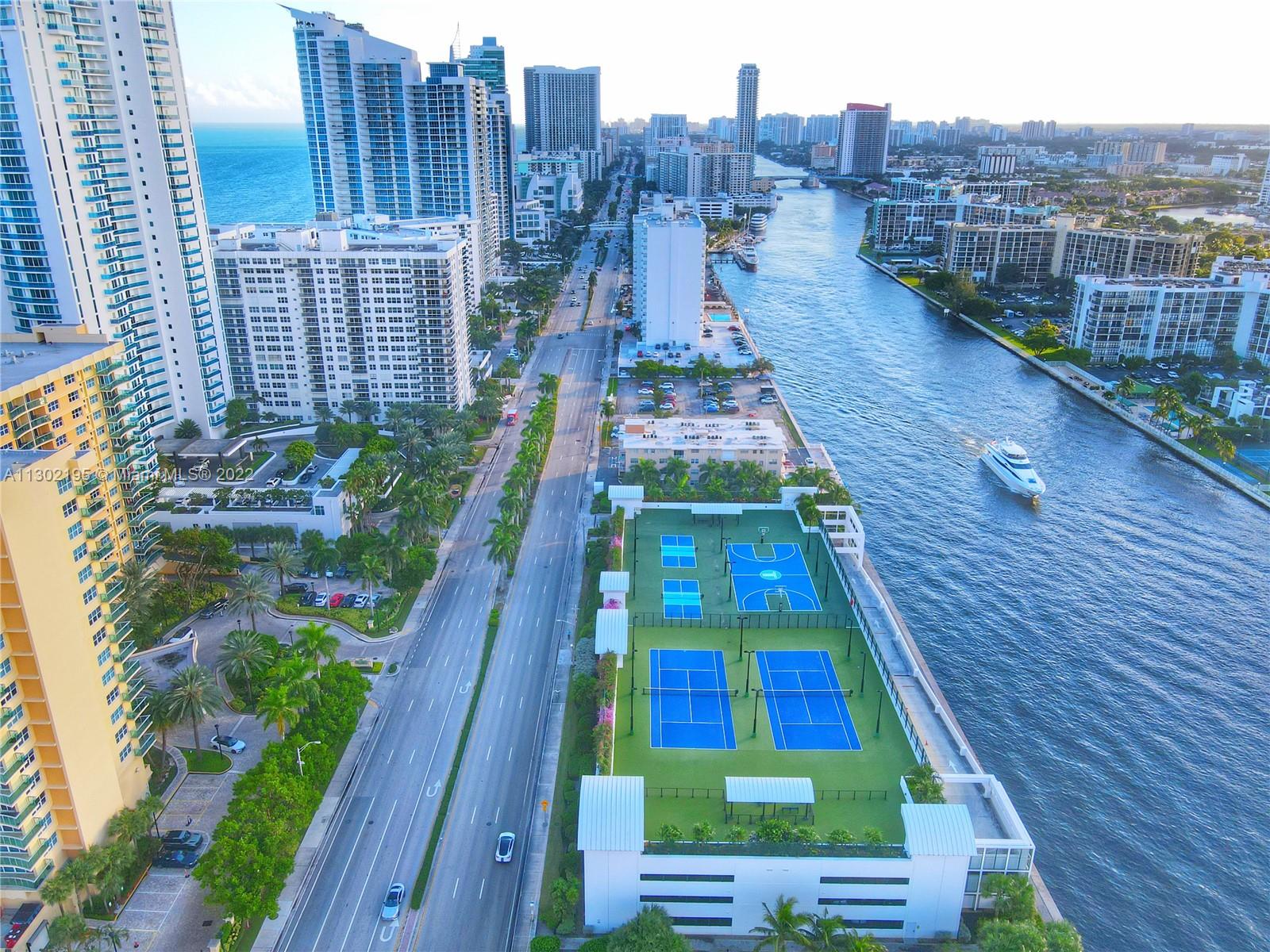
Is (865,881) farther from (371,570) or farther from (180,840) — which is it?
(371,570)

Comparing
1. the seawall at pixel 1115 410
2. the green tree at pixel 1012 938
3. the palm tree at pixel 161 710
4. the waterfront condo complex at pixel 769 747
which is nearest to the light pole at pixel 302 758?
the palm tree at pixel 161 710

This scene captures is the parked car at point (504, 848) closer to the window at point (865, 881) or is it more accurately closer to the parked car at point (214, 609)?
the window at point (865, 881)

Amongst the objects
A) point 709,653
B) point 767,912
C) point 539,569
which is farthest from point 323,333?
point 767,912

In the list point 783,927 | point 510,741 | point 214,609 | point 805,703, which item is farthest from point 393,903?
point 214,609

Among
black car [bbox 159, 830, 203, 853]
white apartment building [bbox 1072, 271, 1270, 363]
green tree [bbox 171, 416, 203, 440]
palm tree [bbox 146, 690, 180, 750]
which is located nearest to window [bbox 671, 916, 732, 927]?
black car [bbox 159, 830, 203, 853]

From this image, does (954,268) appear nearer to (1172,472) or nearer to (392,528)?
(1172,472)

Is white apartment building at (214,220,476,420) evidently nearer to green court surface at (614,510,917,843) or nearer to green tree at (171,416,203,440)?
green tree at (171,416,203,440)
